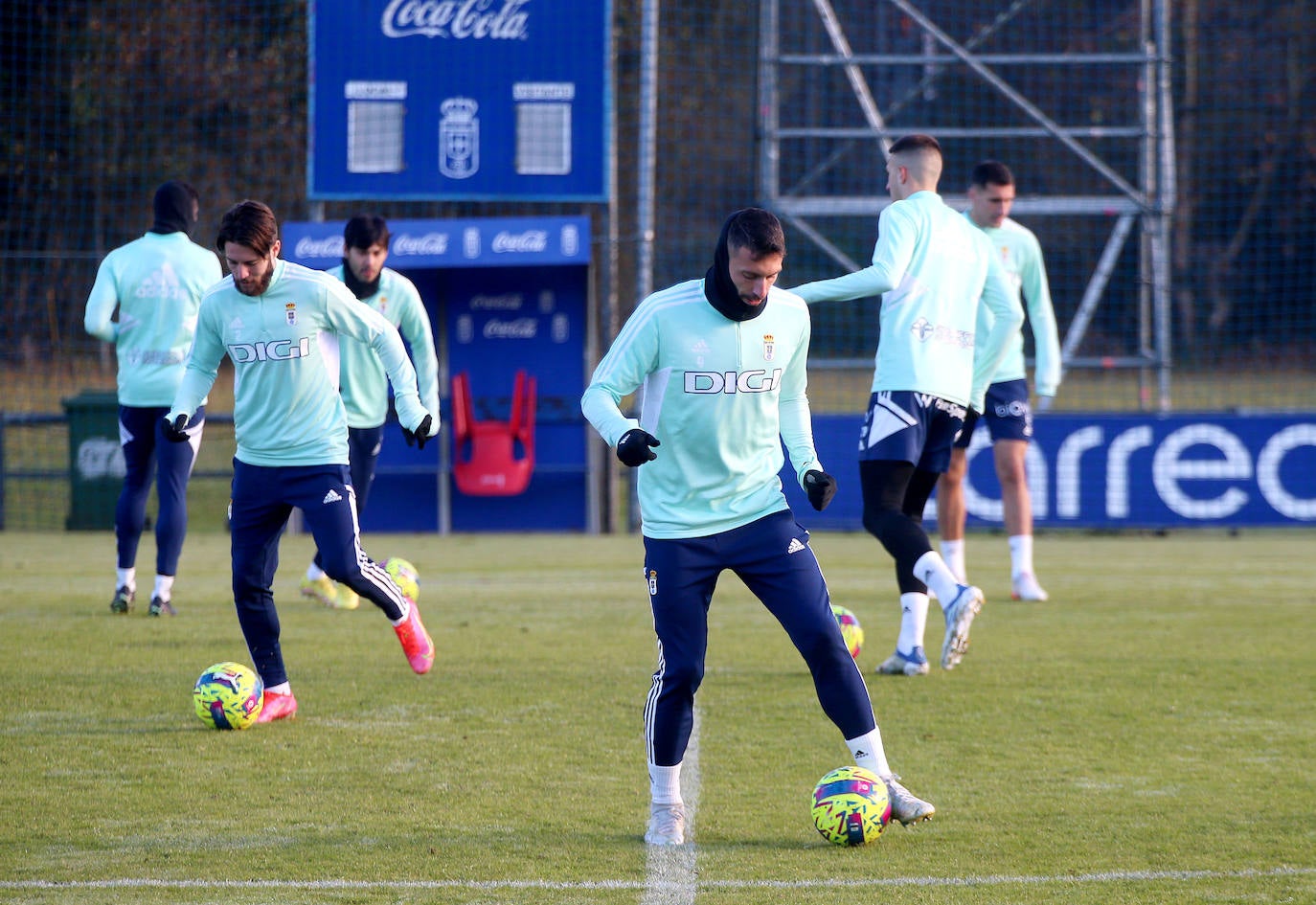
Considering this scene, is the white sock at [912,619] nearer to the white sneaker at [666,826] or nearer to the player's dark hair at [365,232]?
the white sneaker at [666,826]

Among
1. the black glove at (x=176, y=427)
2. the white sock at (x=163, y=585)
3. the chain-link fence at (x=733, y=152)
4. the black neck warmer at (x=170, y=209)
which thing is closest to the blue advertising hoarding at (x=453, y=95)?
the chain-link fence at (x=733, y=152)

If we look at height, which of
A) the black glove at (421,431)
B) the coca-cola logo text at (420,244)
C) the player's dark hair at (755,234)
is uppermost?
the coca-cola logo text at (420,244)

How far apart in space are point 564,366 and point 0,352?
877cm

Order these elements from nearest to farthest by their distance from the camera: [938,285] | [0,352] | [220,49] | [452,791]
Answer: [452,791], [938,285], [0,352], [220,49]

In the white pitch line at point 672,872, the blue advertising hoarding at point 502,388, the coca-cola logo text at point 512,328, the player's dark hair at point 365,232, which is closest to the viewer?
→ the white pitch line at point 672,872

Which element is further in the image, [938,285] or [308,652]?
[308,652]

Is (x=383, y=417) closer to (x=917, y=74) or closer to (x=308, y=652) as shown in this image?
(x=308, y=652)

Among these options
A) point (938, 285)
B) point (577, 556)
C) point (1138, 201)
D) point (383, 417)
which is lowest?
point (577, 556)

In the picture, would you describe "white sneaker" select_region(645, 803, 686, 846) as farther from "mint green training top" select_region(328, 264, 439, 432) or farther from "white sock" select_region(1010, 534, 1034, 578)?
"white sock" select_region(1010, 534, 1034, 578)

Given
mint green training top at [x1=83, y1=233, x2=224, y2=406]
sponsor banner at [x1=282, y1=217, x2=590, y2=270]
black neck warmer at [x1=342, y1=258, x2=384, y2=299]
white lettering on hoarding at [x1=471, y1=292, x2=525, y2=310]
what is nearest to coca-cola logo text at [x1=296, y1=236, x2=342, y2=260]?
sponsor banner at [x1=282, y1=217, x2=590, y2=270]

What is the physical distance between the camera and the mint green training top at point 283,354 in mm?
6188

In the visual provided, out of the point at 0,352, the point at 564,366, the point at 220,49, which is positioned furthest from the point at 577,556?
the point at 220,49

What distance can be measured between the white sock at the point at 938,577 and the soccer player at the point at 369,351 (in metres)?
2.58

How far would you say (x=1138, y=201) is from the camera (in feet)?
52.1
